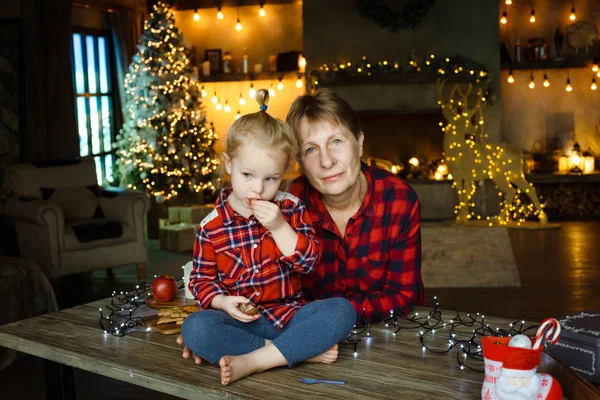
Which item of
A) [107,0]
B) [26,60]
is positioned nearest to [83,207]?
[26,60]

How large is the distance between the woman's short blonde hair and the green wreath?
6.11 m

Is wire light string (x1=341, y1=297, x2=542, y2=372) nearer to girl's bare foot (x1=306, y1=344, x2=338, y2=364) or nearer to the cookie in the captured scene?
girl's bare foot (x1=306, y1=344, x2=338, y2=364)

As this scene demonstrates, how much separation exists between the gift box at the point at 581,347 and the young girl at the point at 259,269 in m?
0.44

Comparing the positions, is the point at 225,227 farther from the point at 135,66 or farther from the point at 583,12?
the point at 583,12

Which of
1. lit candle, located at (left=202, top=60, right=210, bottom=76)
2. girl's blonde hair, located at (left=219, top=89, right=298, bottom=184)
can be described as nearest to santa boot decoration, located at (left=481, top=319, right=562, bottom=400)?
girl's blonde hair, located at (left=219, top=89, right=298, bottom=184)

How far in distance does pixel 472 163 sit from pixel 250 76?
2.61m

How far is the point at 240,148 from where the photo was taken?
71.2 inches

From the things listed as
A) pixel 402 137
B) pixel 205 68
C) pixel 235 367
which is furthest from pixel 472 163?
pixel 235 367

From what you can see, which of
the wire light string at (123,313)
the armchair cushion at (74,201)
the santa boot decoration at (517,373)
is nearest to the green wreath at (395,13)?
the armchair cushion at (74,201)

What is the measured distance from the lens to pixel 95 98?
25.0 feet

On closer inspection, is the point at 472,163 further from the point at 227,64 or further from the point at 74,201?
the point at 74,201

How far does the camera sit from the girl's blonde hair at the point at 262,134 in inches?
70.7

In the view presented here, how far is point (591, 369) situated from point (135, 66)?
20.8ft

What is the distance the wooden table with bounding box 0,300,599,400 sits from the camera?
1543 millimetres
